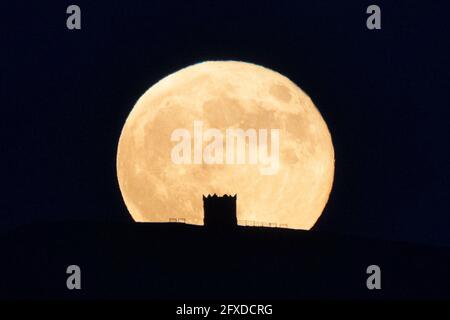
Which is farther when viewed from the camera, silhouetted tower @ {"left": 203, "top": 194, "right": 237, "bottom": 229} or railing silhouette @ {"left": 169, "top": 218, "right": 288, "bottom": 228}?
railing silhouette @ {"left": 169, "top": 218, "right": 288, "bottom": 228}

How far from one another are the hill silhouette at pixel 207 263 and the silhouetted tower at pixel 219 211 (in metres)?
0.44

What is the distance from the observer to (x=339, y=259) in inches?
2653

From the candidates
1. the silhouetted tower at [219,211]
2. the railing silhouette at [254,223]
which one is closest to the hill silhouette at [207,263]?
the silhouetted tower at [219,211]

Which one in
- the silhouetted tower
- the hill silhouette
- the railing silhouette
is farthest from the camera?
the railing silhouette

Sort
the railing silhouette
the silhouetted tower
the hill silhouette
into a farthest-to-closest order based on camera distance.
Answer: the railing silhouette
the silhouetted tower
the hill silhouette

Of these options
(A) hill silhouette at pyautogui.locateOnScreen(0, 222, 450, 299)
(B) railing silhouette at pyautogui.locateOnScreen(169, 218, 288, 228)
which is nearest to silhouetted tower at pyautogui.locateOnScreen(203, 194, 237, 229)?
(A) hill silhouette at pyautogui.locateOnScreen(0, 222, 450, 299)

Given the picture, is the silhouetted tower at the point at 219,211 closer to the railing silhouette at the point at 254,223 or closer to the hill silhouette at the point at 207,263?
the hill silhouette at the point at 207,263

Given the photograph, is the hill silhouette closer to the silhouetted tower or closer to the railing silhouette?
the silhouetted tower

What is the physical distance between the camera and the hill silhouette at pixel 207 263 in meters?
63.2

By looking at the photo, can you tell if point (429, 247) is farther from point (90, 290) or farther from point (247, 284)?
point (90, 290)

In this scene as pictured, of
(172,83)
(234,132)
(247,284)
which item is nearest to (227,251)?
(247,284)

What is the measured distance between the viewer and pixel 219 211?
67.2 m

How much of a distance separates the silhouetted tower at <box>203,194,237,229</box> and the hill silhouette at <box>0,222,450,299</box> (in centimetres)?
44

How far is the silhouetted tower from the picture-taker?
6712cm
